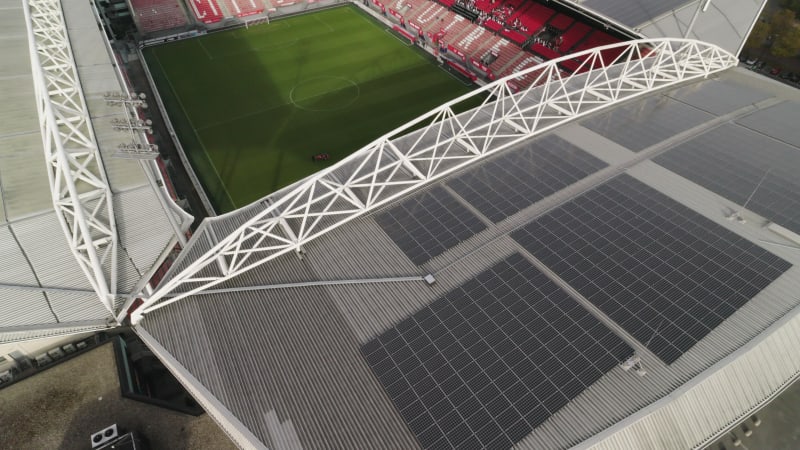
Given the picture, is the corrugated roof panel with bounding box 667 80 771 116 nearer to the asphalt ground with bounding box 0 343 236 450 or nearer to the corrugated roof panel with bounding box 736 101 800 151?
the corrugated roof panel with bounding box 736 101 800 151

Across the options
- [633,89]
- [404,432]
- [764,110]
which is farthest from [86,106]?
[764,110]

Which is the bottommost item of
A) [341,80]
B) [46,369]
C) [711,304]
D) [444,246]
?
[46,369]

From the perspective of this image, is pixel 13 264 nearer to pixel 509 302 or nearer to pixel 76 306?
pixel 76 306

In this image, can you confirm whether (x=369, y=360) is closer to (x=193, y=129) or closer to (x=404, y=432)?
(x=404, y=432)

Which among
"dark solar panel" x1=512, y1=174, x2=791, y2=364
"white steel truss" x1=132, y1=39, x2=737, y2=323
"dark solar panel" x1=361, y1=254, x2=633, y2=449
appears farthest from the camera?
"white steel truss" x1=132, y1=39, x2=737, y2=323

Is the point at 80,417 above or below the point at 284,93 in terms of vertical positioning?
below

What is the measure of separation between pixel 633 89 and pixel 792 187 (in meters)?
12.0

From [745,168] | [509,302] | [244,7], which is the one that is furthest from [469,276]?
[244,7]

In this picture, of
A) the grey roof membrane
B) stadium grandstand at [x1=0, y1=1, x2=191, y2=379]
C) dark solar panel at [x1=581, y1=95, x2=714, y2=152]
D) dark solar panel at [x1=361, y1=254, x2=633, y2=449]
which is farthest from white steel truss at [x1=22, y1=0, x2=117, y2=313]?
the grey roof membrane

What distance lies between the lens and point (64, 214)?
76.8 feet

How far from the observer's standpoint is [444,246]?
20.5 m

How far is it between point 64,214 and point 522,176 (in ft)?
89.4

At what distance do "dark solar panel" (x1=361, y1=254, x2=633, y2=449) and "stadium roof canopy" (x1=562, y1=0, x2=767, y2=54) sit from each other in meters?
33.2

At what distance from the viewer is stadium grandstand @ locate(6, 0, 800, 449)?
15.1 meters
